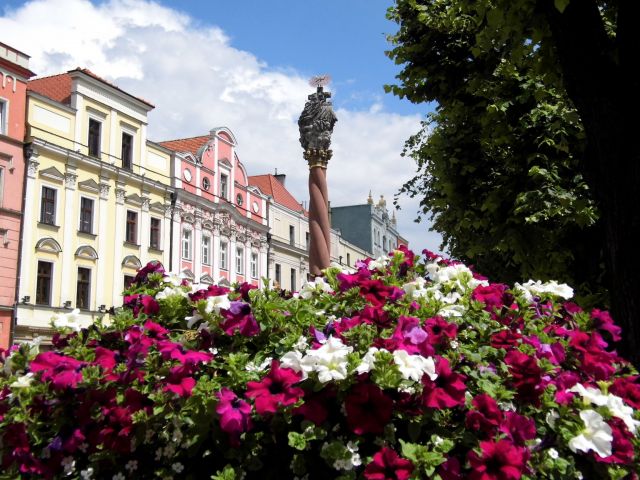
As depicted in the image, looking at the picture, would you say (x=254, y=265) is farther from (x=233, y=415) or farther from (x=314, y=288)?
(x=233, y=415)

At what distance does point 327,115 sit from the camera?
12.4m

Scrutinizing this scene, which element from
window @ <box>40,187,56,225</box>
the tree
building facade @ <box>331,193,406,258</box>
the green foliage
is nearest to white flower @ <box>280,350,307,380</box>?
the tree

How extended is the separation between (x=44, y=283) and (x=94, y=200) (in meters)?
4.06

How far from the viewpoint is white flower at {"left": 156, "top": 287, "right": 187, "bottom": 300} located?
333 cm

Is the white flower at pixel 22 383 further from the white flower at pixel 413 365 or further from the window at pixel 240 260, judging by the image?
the window at pixel 240 260

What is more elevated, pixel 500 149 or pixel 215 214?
pixel 215 214

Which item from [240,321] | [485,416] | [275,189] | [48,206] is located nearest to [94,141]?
[48,206]

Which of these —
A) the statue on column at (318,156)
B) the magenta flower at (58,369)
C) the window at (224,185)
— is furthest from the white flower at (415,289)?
A: the window at (224,185)

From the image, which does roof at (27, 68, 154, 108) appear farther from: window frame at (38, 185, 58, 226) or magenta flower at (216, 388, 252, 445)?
magenta flower at (216, 388, 252, 445)

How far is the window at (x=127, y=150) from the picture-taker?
1040 inches

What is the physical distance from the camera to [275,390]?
2.23 meters

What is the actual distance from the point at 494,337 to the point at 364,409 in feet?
2.65

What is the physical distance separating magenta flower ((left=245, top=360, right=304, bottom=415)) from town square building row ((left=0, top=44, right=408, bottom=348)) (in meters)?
16.3

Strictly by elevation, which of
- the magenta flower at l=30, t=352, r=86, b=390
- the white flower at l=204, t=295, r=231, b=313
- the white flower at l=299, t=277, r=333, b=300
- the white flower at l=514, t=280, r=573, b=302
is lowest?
the magenta flower at l=30, t=352, r=86, b=390
